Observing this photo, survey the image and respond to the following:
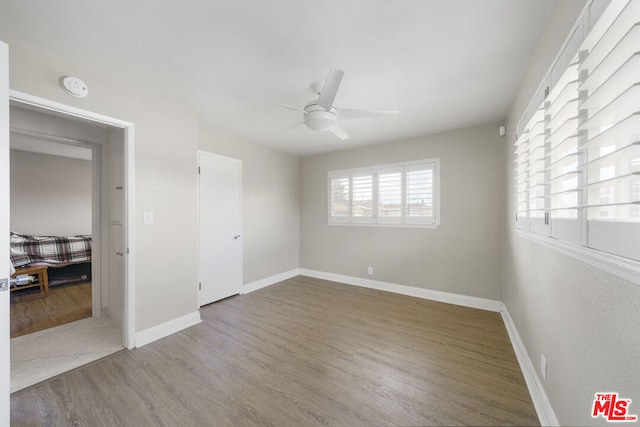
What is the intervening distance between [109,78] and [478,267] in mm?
4661

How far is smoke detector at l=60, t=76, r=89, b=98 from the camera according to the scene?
1.91 metres

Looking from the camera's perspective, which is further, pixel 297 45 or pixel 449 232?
pixel 449 232

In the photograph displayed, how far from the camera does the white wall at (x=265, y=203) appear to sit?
12.3 ft

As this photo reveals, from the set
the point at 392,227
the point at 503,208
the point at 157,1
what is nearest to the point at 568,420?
the point at 503,208

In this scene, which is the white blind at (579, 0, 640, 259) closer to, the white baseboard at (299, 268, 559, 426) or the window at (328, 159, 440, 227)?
the white baseboard at (299, 268, 559, 426)

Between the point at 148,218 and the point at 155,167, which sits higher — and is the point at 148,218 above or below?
below

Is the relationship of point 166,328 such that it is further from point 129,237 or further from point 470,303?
point 470,303

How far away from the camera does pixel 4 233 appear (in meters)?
1.25

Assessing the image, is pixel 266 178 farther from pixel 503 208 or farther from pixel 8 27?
pixel 503 208

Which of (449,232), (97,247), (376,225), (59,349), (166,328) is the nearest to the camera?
(59,349)

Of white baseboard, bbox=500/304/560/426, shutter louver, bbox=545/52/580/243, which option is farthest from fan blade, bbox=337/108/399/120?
white baseboard, bbox=500/304/560/426

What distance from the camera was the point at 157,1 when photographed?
140cm

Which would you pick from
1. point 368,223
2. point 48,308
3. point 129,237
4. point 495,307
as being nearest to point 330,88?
point 129,237

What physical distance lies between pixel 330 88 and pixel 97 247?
137 inches
